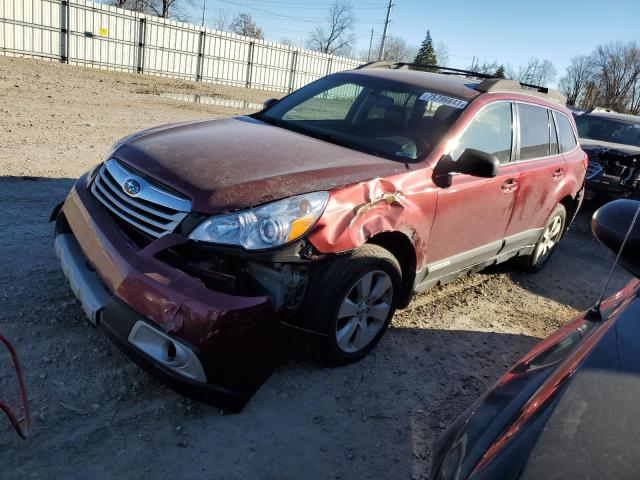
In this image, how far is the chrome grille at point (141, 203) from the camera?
2748mm

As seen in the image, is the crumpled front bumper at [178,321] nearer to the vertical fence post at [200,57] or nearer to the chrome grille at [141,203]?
the chrome grille at [141,203]

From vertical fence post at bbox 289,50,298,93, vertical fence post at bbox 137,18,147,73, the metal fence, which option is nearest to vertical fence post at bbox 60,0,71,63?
the metal fence

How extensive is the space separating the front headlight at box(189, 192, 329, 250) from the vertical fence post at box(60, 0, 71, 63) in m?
20.4

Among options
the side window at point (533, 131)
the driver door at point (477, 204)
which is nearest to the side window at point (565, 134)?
the side window at point (533, 131)

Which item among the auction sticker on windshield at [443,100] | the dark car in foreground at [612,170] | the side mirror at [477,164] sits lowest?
the dark car in foreground at [612,170]

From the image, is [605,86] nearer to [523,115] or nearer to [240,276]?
[523,115]

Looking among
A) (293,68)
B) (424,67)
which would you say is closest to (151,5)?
(293,68)

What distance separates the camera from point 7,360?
113 inches

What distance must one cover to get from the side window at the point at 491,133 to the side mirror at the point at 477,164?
0.56 feet

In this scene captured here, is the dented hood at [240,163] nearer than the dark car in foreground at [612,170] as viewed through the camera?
Yes

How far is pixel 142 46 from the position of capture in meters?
21.9

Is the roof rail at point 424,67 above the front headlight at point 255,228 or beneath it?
above

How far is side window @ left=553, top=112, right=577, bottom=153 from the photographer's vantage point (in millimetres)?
5297

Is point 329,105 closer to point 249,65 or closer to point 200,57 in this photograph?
point 200,57
